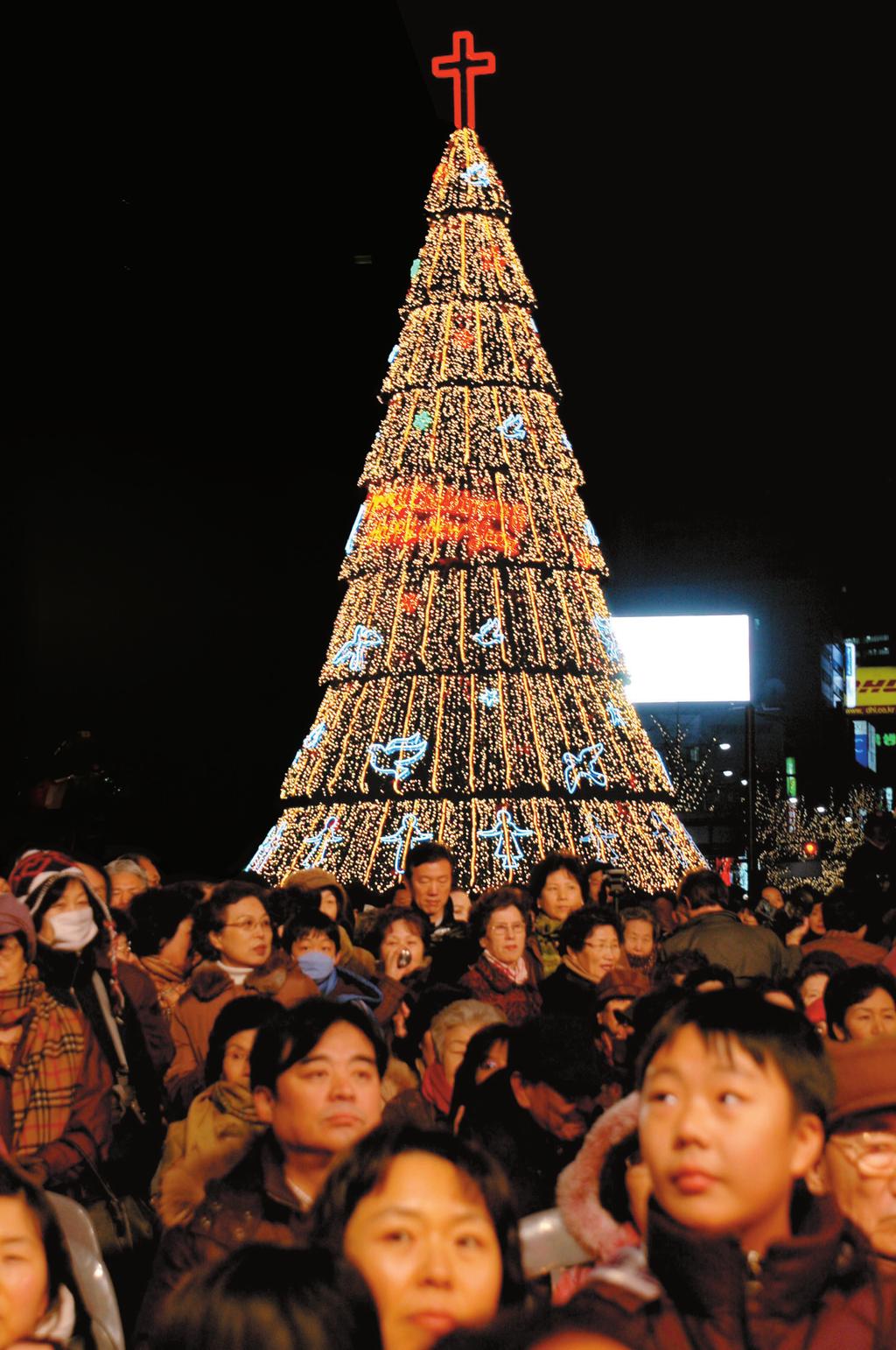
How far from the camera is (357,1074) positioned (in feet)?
14.5

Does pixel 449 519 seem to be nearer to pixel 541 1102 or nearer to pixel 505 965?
pixel 505 965

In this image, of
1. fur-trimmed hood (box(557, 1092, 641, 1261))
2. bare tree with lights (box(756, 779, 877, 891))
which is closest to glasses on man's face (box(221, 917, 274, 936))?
fur-trimmed hood (box(557, 1092, 641, 1261))

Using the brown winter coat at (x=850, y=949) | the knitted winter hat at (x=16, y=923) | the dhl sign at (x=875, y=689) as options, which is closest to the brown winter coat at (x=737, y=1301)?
the knitted winter hat at (x=16, y=923)

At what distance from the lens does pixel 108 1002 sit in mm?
6516

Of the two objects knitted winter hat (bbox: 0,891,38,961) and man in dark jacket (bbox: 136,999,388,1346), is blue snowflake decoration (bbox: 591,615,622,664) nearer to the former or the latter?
knitted winter hat (bbox: 0,891,38,961)

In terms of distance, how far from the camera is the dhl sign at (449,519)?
76.2 ft

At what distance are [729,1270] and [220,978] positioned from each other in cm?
445

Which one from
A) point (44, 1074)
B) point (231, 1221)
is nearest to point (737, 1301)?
point (231, 1221)

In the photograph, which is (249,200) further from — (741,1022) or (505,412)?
(741,1022)

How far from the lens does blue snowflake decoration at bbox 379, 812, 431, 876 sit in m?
22.8

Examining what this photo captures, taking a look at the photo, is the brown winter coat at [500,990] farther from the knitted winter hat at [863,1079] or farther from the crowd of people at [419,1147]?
the knitted winter hat at [863,1079]

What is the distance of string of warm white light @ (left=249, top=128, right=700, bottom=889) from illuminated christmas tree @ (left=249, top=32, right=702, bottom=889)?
3 centimetres

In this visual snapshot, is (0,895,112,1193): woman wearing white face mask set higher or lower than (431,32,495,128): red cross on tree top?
lower

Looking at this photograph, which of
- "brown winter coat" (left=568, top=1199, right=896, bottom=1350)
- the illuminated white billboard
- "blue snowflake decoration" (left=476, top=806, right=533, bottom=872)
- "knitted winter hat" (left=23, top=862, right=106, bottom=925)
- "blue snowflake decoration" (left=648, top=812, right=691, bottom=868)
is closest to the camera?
"brown winter coat" (left=568, top=1199, right=896, bottom=1350)
